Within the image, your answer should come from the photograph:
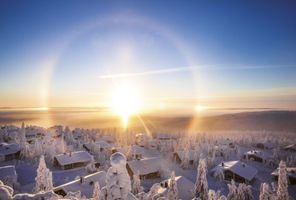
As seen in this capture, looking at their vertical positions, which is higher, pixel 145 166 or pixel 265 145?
pixel 145 166

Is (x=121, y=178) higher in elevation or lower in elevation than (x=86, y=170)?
higher

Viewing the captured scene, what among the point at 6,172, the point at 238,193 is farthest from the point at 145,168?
the point at 6,172

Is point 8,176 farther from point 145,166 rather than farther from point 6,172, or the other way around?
point 145,166

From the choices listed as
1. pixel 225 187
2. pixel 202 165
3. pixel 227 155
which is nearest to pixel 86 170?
pixel 202 165

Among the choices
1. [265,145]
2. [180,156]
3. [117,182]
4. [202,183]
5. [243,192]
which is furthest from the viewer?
[265,145]

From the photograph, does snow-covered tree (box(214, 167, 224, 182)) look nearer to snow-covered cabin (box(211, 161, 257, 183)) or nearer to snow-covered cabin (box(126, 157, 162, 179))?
snow-covered cabin (box(211, 161, 257, 183))

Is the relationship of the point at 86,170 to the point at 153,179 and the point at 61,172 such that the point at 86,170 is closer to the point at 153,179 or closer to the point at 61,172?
the point at 61,172

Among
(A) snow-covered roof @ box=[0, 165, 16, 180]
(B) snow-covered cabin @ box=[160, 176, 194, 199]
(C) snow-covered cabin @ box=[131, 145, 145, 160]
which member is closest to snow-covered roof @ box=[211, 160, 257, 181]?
(B) snow-covered cabin @ box=[160, 176, 194, 199]
